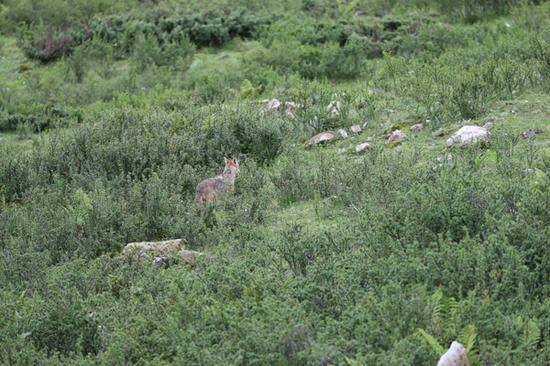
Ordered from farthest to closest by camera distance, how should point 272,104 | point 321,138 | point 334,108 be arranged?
point 272,104 < point 334,108 < point 321,138

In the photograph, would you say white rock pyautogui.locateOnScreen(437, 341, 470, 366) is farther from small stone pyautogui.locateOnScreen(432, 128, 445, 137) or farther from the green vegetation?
small stone pyautogui.locateOnScreen(432, 128, 445, 137)

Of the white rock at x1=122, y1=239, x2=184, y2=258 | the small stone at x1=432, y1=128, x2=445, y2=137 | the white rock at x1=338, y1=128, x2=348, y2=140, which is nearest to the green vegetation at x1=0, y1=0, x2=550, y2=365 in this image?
the small stone at x1=432, y1=128, x2=445, y2=137

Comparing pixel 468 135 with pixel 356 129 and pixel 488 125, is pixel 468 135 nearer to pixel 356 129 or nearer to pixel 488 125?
pixel 488 125

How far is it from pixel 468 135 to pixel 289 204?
1.80 m

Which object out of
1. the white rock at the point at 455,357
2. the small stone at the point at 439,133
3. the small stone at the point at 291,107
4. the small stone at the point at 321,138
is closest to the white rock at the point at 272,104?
the small stone at the point at 291,107

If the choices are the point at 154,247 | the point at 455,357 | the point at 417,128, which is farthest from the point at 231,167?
the point at 455,357

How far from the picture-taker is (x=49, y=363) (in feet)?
15.7

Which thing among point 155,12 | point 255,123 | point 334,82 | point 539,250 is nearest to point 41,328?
point 539,250

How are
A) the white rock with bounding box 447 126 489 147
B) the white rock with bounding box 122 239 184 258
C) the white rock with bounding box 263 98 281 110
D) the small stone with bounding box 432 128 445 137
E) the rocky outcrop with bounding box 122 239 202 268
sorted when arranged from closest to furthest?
the rocky outcrop with bounding box 122 239 202 268 < the white rock with bounding box 122 239 184 258 < the white rock with bounding box 447 126 489 147 < the small stone with bounding box 432 128 445 137 < the white rock with bounding box 263 98 281 110

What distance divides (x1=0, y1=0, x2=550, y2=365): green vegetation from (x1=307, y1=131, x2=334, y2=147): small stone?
20cm

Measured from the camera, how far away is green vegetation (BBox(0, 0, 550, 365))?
→ 4.50m

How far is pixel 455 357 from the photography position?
4.07 m

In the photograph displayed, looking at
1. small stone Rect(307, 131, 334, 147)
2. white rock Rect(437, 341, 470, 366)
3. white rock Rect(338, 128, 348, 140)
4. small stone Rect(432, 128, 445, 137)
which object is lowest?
small stone Rect(307, 131, 334, 147)

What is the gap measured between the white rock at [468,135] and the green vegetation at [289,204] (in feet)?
0.31
